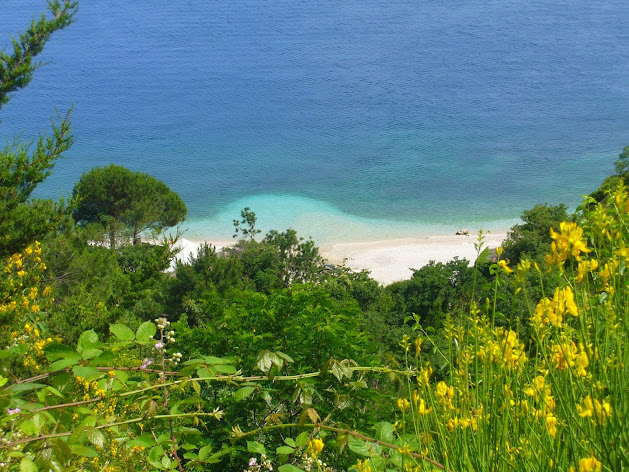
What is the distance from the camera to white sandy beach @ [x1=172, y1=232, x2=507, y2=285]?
21.7 metres

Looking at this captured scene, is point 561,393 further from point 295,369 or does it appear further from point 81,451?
point 295,369

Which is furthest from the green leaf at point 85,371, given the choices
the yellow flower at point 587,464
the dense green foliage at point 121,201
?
the dense green foliage at point 121,201

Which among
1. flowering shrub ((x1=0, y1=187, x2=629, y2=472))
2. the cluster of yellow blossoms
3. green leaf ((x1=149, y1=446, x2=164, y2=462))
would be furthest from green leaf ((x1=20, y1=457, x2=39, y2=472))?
the cluster of yellow blossoms

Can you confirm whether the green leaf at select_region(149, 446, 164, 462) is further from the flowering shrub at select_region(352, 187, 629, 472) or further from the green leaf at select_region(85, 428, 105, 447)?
the flowering shrub at select_region(352, 187, 629, 472)

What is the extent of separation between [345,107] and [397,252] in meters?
19.6

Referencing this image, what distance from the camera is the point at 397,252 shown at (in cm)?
2350

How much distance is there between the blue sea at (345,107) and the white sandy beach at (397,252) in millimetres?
1157

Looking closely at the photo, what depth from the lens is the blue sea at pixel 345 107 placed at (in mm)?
28922

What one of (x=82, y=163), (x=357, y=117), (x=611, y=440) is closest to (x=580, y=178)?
(x=357, y=117)

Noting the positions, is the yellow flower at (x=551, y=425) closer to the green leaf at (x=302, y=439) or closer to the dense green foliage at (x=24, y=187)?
the green leaf at (x=302, y=439)

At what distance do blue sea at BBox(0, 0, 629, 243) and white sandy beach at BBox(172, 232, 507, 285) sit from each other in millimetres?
1157

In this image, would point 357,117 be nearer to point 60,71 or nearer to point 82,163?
point 82,163

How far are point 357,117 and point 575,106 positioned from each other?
15588 mm

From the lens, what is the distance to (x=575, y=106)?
3969 cm
